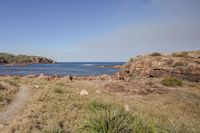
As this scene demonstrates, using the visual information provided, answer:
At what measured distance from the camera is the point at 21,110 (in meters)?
12.5

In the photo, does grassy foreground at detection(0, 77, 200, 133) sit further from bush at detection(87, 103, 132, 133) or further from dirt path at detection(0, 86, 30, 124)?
dirt path at detection(0, 86, 30, 124)

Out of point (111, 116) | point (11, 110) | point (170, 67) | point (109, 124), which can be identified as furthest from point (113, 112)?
point (170, 67)

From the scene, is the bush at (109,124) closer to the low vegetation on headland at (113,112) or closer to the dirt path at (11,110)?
the low vegetation on headland at (113,112)

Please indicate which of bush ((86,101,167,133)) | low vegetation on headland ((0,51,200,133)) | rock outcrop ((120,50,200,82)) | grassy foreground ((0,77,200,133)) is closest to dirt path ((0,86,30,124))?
low vegetation on headland ((0,51,200,133))

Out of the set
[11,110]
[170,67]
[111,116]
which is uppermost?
[170,67]

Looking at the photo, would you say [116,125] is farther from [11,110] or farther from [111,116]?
[11,110]

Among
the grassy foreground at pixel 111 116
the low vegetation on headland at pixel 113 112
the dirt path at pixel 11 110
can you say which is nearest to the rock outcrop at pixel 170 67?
the low vegetation on headland at pixel 113 112

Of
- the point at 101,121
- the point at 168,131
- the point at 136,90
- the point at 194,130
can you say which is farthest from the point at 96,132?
the point at 136,90

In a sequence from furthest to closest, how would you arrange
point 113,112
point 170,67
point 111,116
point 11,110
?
point 170,67
point 11,110
point 113,112
point 111,116

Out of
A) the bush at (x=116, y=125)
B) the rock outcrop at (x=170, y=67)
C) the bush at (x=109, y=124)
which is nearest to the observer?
the bush at (x=116, y=125)

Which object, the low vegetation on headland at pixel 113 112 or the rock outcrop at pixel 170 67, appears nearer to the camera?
the low vegetation on headland at pixel 113 112

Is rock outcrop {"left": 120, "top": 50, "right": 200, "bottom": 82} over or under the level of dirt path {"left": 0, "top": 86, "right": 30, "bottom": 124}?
over

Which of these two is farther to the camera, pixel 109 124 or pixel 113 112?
pixel 113 112

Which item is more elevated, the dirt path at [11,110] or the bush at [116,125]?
the bush at [116,125]
